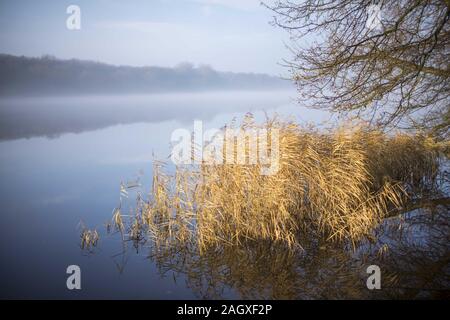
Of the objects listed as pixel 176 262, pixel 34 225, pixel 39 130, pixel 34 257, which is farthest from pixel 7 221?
pixel 39 130

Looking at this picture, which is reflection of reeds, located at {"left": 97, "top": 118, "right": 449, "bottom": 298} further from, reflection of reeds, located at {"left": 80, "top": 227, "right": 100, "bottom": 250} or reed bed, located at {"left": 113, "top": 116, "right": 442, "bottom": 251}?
reflection of reeds, located at {"left": 80, "top": 227, "right": 100, "bottom": 250}

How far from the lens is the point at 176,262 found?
277 inches

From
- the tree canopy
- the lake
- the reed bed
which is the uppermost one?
the tree canopy

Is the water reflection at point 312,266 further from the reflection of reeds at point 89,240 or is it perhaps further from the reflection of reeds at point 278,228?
the reflection of reeds at point 89,240

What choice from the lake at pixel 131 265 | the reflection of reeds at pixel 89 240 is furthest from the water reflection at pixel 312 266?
the reflection of reeds at pixel 89 240

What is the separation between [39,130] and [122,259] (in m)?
31.2

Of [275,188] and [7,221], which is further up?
[275,188]

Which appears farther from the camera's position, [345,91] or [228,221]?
[345,91]

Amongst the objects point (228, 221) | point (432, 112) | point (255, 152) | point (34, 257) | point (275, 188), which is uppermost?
point (432, 112)

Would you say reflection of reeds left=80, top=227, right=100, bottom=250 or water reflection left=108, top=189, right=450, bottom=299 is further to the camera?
reflection of reeds left=80, top=227, right=100, bottom=250

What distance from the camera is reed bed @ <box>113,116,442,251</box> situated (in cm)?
755

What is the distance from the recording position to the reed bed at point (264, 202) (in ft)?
24.8

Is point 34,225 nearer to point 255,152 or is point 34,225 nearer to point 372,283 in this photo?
point 255,152

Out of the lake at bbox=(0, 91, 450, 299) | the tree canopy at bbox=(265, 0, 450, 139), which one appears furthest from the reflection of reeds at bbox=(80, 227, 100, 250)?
the tree canopy at bbox=(265, 0, 450, 139)
